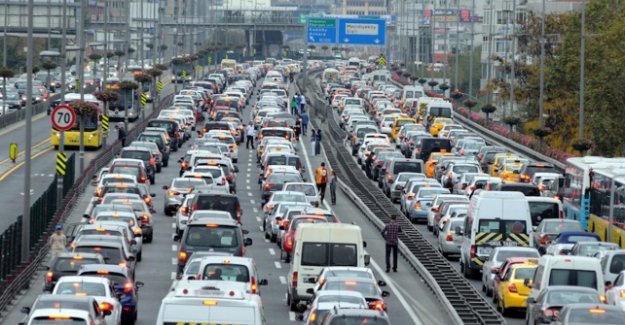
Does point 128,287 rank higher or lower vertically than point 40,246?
higher

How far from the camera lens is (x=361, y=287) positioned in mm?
33844

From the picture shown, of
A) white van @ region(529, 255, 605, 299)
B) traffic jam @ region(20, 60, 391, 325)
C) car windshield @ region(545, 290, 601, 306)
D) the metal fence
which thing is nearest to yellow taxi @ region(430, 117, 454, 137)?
traffic jam @ region(20, 60, 391, 325)

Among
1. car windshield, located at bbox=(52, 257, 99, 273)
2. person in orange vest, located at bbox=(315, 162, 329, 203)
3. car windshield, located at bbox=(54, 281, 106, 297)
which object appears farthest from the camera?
person in orange vest, located at bbox=(315, 162, 329, 203)

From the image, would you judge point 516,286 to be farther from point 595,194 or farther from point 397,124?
point 397,124

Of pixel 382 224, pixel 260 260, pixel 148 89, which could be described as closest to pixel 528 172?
pixel 382 224

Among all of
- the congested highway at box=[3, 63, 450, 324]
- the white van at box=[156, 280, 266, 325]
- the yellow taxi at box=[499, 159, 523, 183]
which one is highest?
the white van at box=[156, 280, 266, 325]

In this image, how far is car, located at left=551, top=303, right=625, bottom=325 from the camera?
29.6 m

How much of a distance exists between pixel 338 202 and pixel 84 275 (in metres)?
34.7

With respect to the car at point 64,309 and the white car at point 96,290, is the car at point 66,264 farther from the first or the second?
the car at point 64,309

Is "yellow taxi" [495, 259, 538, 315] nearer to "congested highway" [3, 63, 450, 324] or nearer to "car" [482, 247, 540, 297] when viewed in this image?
"congested highway" [3, 63, 450, 324]

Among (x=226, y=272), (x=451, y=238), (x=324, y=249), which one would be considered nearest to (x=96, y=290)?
(x=226, y=272)

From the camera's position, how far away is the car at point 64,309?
27062 millimetres

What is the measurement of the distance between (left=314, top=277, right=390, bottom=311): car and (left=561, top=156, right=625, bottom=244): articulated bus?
15.2 meters

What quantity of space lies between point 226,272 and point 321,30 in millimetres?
115673
